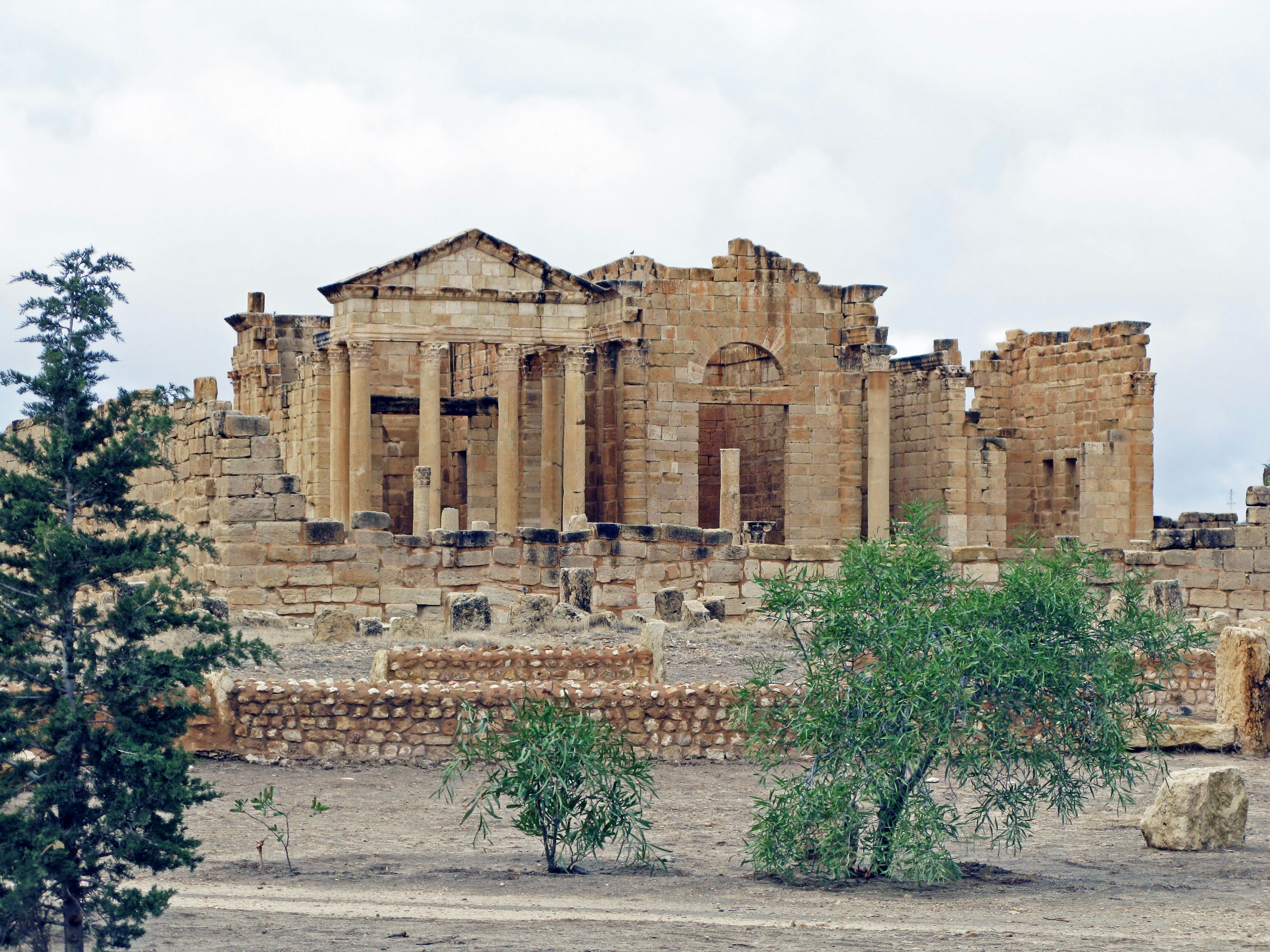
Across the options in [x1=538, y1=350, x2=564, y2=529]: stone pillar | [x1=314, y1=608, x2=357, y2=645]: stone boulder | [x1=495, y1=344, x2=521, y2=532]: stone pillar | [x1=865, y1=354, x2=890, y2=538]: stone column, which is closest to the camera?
[x1=314, y1=608, x2=357, y2=645]: stone boulder

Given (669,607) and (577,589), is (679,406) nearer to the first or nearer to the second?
(577,589)

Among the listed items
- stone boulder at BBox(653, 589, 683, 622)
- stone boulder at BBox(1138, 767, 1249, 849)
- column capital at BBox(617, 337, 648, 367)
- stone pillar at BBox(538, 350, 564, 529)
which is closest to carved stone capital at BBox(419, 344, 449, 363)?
stone pillar at BBox(538, 350, 564, 529)

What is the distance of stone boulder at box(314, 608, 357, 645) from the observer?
63.1 feet

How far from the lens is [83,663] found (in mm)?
7879

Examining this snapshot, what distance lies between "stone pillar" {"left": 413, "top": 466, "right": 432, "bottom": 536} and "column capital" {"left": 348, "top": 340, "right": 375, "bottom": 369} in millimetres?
2892

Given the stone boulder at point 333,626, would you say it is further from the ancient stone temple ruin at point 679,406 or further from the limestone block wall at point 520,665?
the ancient stone temple ruin at point 679,406

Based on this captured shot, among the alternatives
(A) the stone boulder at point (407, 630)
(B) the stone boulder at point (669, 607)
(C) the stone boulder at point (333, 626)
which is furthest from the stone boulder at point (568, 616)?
(C) the stone boulder at point (333, 626)

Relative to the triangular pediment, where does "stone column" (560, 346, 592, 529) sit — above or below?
below

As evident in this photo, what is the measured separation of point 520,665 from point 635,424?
18138 mm

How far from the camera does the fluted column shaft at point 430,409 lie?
31922 mm

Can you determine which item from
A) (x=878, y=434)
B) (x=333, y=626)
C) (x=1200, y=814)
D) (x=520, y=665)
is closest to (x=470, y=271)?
(x=878, y=434)

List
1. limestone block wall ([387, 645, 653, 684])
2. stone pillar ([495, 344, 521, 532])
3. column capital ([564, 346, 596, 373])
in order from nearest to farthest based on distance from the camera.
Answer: limestone block wall ([387, 645, 653, 684]), stone pillar ([495, 344, 521, 532]), column capital ([564, 346, 596, 373])

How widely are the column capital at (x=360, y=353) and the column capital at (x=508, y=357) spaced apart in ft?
8.29

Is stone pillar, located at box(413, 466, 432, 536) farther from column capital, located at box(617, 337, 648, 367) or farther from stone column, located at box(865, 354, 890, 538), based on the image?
stone column, located at box(865, 354, 890, 538)
